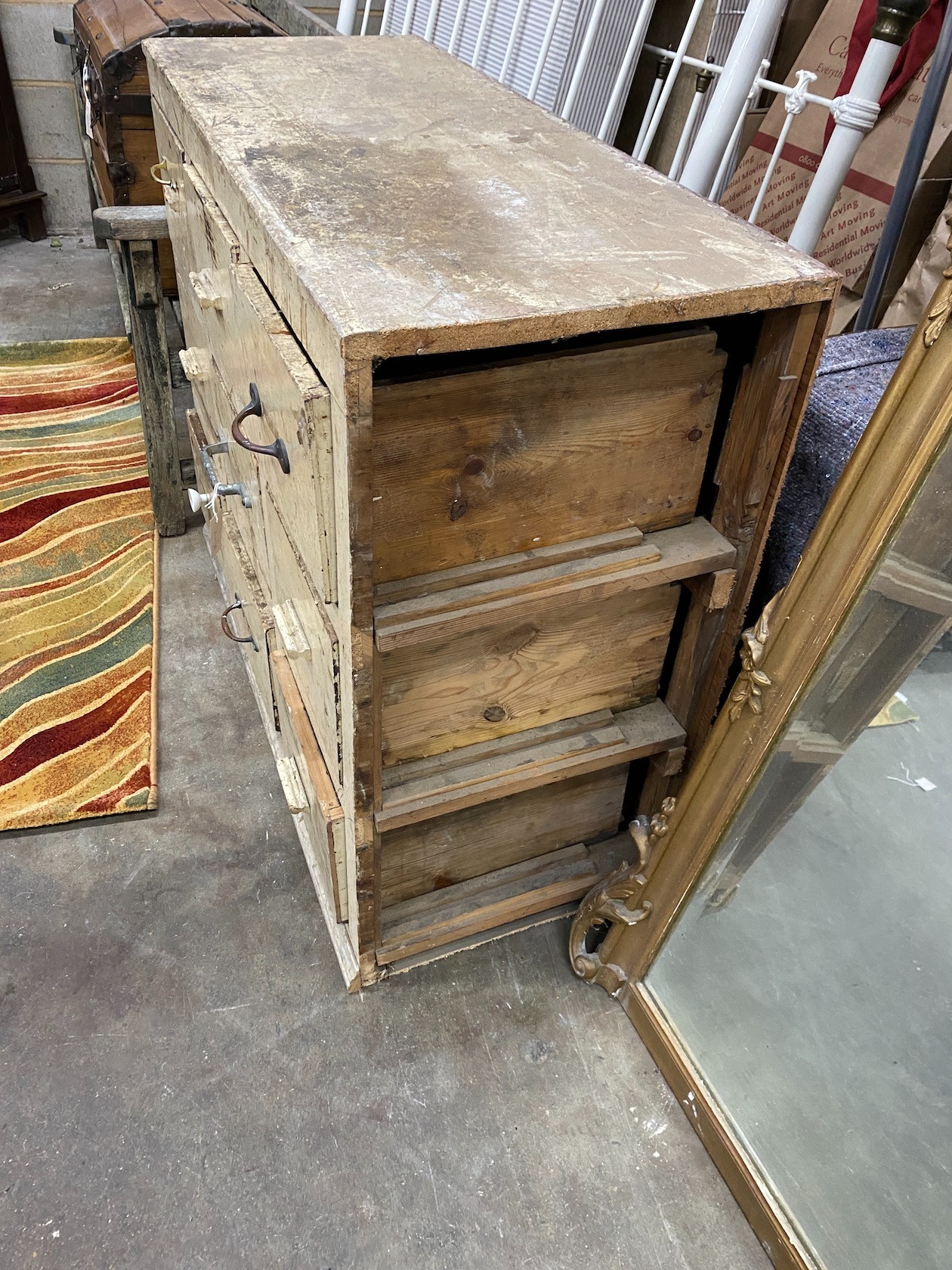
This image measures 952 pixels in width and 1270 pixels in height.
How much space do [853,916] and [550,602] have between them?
1.98ft

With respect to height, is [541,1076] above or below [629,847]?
below

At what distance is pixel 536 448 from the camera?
3.44 feet

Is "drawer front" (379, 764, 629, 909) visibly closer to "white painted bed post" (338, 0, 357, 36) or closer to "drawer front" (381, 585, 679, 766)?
"drawer front" (381, 585, 679, 766)

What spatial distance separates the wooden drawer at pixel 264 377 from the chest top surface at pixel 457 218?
9cm

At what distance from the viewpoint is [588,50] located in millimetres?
1956

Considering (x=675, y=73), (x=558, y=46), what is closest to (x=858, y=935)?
(x=675, y=73)

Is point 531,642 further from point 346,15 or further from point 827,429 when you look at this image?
point 346,15

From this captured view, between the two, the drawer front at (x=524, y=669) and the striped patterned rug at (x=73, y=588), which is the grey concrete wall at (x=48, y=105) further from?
the drawer front at (x=524, y=669)

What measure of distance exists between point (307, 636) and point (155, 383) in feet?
4.87

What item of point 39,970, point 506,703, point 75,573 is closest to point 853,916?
point 506,703

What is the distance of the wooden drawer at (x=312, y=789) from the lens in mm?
1394

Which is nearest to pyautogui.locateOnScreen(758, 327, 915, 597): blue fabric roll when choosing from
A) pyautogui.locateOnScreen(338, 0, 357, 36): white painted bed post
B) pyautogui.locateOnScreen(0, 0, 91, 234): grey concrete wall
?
pyautogui.locateOnScreen(338, 0, 357, 36): white painted bed post

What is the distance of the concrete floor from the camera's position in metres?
1.38

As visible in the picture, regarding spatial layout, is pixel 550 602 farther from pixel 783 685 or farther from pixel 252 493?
pixel 252 493
